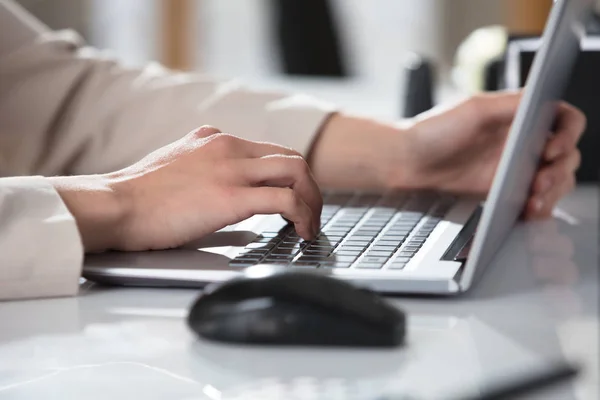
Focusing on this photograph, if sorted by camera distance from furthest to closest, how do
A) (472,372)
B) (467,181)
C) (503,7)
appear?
(503,7)
(467,181)
(472,372)

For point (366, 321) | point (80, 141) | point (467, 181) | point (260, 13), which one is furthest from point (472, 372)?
point (260, 13)

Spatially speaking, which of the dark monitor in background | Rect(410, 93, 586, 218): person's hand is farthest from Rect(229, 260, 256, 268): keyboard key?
the dark monitor in background

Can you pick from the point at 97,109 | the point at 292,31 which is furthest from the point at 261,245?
the point at 292,31

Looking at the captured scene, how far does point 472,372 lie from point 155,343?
0.60ft

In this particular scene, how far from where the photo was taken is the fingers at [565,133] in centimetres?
97

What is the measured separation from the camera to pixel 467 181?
1030 mm

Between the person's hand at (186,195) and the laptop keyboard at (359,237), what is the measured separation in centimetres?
3

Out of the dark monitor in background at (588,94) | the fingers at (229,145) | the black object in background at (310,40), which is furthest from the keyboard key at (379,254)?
the black object in background at (310,40)

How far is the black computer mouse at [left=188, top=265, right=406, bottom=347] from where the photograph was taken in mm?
486

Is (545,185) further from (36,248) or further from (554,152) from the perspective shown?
(36,248)

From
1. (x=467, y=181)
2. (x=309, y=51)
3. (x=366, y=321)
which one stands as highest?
(x=366, y=321)

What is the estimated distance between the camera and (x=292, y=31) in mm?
3154

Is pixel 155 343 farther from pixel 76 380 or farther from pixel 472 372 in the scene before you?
pixel 472 372

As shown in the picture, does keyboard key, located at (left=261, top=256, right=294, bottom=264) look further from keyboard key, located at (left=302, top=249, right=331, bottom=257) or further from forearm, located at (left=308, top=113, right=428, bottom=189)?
forearm, located at (left=308, top=113, right=428, bottom=189)
